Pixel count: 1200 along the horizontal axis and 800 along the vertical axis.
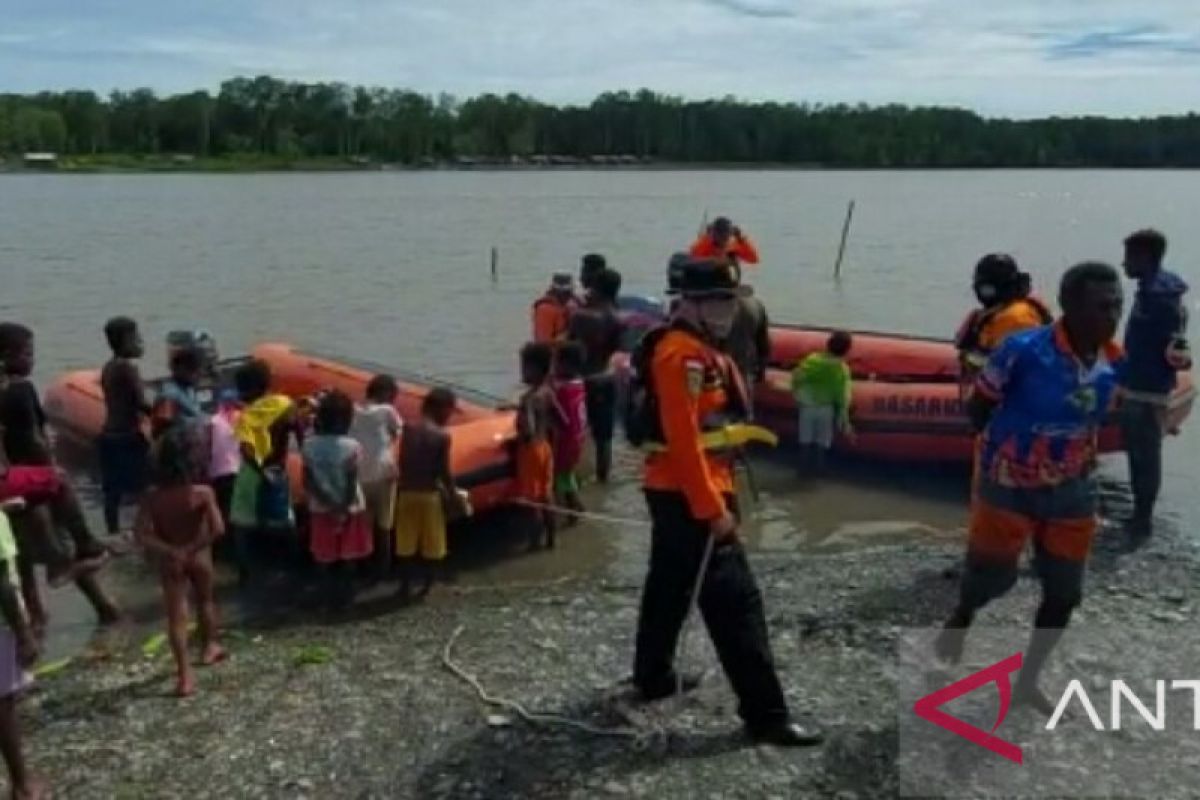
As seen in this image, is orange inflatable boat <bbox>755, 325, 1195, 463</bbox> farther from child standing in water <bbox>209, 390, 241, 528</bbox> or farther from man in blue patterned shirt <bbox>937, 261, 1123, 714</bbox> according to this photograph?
child standing in water <bbox>209, 390, 241, 528</bbox>

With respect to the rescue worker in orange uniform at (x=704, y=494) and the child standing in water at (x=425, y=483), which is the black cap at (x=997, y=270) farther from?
the child standing in water at (x=425, y=483)

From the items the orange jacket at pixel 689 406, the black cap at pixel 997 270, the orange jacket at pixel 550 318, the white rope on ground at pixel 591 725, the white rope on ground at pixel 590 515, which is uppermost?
the black cap at pixel 997 270

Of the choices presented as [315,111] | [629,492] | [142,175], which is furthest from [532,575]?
[315,111]

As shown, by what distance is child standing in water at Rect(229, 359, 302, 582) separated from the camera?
6996 millimetres

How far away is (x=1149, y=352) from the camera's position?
7051 millimetres

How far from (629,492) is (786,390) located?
1.82 m

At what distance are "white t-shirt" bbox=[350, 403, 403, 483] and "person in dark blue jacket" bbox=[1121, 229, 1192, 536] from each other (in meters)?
3.95

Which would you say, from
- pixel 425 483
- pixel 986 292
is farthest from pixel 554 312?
pixel 986 292

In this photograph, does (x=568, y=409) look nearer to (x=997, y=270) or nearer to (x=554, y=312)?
(x=554, y=312)

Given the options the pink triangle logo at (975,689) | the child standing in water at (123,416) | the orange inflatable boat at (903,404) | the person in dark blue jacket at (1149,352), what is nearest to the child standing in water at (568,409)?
the orange inflatable boat at (903,404)

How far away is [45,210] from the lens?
51.4 metres

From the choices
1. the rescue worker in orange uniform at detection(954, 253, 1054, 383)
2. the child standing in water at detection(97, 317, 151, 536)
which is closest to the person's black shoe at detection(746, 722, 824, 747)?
the rescue worker in orange uniform at detection(954, 253, 1054, 383)

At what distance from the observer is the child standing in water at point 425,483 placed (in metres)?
6.89

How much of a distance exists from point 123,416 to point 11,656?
352cm
